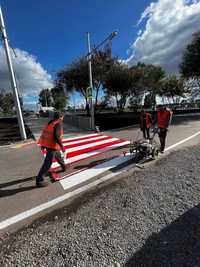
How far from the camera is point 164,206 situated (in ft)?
9.12

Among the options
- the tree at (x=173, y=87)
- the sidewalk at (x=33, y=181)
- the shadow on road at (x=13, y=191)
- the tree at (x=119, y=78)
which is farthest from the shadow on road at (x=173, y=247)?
the tree at (x=173, y=87)

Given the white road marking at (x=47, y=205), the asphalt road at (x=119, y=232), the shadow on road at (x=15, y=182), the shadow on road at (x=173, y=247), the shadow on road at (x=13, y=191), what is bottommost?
the shadow on road at (x=15, y=182)

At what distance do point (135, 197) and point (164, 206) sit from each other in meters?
0.55

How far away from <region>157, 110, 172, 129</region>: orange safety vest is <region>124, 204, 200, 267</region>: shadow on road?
3.72 metres

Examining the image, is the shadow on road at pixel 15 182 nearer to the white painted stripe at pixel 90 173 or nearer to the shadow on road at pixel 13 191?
the shadow on road at pixel 13 191

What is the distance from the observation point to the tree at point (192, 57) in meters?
18.3

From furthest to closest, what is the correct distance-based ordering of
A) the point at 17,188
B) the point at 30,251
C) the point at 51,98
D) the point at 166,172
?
the point at 51,98
the point at 166,172
the point at 17,188
the point at 30,251

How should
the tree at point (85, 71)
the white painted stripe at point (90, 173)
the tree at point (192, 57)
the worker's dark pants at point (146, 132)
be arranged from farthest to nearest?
the tree at point (85, 71) < the tree at point (192, 57) < the worker's dark pants at point (146, 132) < the white painted stripe at point (90, 173)

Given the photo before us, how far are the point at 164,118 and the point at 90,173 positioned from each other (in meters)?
3.28

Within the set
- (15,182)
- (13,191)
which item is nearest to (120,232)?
(13,191)

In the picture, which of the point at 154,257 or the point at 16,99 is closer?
the point at 154,257

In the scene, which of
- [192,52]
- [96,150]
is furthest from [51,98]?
[96,150]

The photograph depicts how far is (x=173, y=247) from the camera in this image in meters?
1.97

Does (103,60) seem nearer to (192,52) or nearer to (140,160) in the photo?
(192,52)
